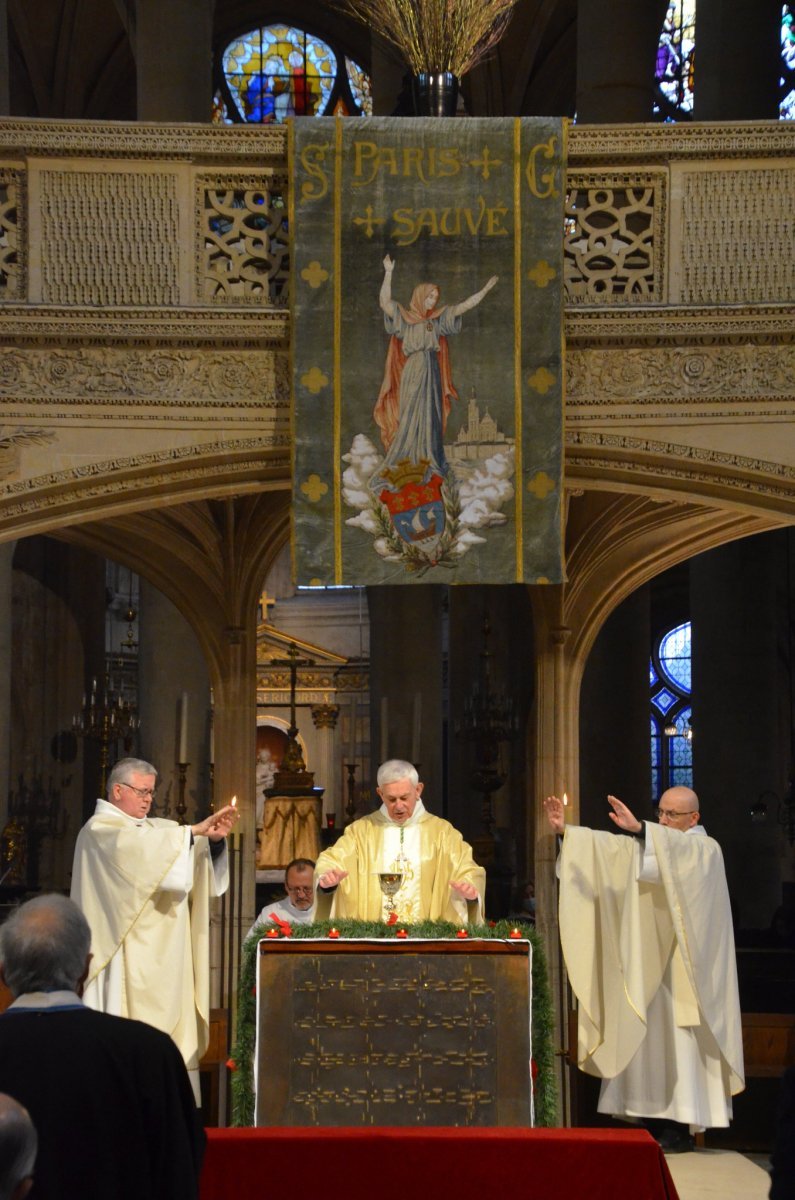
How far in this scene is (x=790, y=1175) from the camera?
3.65 m

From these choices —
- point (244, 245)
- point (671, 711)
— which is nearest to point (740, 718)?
point (244, 245)

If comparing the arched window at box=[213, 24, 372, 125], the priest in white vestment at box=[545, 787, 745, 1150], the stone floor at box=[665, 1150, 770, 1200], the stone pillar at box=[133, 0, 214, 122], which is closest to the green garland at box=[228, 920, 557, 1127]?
the stone floor at box=[665, 1150, 770, 1200]

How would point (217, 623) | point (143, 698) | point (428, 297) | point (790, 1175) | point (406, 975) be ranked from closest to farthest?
1. point (790, 1175)
2. point (406, 975)
3. point (428, 297)
4. point (217, 623)
5. point (143, 698)

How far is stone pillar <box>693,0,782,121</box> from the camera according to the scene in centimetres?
1617

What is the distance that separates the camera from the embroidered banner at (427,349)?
32.3 feet

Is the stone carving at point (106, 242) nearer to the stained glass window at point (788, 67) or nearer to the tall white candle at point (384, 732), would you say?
the tall white candle at point (384, 732)

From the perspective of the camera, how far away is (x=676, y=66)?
71.2 feet

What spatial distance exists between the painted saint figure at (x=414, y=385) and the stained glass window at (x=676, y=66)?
12.4 meters

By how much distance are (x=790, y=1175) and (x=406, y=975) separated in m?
3.45

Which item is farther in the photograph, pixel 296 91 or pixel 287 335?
pixel 296 91

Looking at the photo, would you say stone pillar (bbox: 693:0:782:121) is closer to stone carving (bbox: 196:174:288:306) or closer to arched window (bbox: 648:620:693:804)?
stone carving (bbox: 196:174:288:306)

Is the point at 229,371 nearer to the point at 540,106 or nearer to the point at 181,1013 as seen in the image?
the point at 181,1013

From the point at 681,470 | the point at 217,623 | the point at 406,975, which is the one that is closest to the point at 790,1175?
the point at 406,975

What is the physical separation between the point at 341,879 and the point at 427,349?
3403 millimetres
